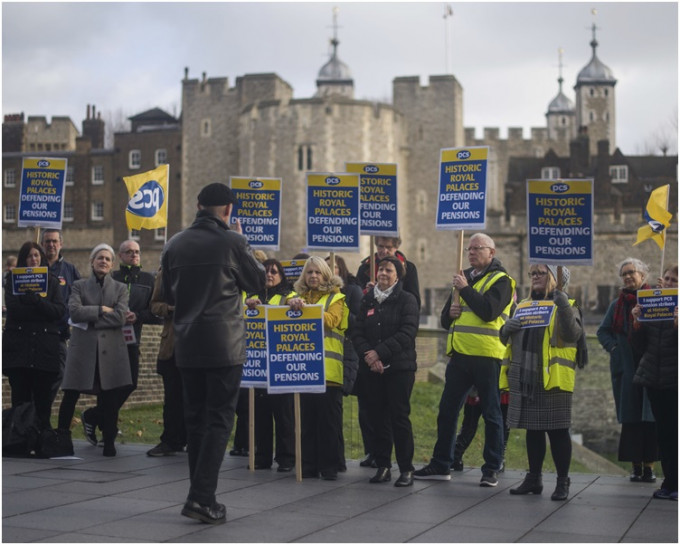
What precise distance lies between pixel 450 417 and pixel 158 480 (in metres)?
2.33

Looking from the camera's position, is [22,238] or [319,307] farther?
[22,238]

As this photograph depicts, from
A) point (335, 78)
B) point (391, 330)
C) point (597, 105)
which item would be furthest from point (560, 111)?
point (391, 330)

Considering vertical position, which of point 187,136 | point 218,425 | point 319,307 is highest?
point 187,136

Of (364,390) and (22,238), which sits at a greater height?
(22,238)

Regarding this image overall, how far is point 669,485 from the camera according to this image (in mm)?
8086

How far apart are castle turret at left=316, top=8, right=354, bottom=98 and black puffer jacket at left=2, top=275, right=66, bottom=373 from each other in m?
80.3

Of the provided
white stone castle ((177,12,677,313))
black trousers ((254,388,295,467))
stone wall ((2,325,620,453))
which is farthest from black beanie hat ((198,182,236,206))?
white stone castle ((177,12,677,313))

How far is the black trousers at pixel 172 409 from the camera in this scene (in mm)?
10195

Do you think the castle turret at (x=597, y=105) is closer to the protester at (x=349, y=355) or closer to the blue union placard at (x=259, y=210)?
the blue union placard at (x=259, y=210)

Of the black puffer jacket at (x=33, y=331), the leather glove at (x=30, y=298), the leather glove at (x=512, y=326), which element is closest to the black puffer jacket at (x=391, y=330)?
the leather glove at (x=512, y=326)

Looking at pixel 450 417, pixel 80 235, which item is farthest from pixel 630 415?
pixel 80 235

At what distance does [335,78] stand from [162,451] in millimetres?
82784

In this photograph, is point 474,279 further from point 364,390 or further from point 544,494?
point 544,494

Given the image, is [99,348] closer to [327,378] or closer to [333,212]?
[327,378]
